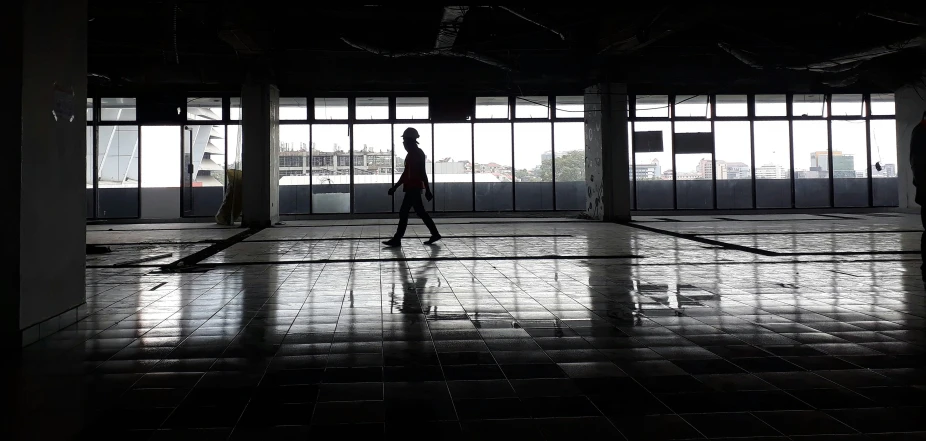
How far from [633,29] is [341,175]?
10.4m

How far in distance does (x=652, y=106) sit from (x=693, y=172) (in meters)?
2.72

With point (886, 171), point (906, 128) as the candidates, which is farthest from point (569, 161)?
point (886, 171)

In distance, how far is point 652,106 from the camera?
59.6ft

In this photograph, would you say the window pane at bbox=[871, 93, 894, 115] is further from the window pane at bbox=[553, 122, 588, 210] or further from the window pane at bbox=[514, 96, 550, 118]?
the window pane at bbox=[514, 96, 550, 118]

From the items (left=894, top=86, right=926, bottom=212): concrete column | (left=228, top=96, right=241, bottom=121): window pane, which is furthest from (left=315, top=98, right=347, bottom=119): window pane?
(left=894, top=86, right=926, bottom=212): concrete column

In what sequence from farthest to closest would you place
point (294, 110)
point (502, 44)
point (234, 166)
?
1. point (294, 110)
2. point (234, 166)
3. point (502, 44)

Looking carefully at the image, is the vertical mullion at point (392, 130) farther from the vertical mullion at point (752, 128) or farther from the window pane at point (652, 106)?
the vertical mullion at point (752, 128)

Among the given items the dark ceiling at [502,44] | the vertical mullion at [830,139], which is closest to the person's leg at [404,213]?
the dark ceiling at [502,44]

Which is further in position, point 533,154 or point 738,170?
point 738,170

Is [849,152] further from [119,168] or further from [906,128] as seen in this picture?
[119,168]

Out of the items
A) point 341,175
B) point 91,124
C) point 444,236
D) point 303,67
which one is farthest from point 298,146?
point 444,236

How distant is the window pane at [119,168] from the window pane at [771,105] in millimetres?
18250

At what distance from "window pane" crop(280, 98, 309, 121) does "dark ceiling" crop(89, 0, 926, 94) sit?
78 centimetres

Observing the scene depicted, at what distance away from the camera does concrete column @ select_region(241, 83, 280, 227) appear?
47.4 ft
